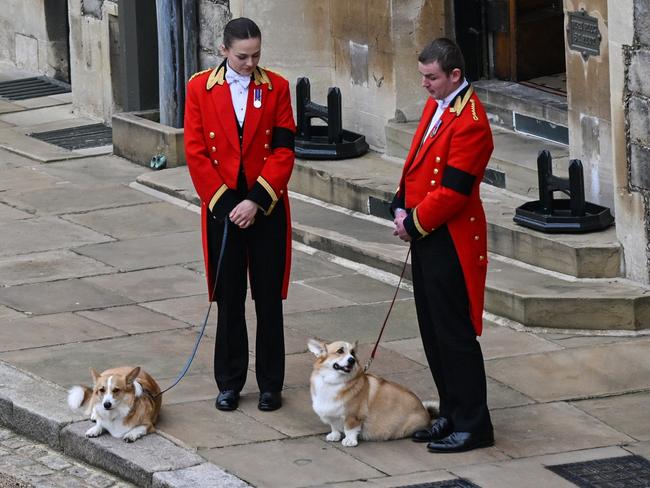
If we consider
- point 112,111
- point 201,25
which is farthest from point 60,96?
point 201,25

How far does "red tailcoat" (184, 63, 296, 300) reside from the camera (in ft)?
27.2

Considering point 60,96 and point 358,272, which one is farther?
point 60,96

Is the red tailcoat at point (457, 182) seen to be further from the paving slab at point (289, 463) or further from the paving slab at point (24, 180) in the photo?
the paving slab at point (24, 180)

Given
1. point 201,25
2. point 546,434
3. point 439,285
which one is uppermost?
point 201,25

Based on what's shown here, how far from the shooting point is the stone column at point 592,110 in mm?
10836

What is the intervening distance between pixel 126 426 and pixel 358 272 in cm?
348

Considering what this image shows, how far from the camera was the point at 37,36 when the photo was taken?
61.5 ft

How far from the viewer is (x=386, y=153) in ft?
43.8

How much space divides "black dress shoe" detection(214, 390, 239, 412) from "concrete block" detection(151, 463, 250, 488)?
0.83 m

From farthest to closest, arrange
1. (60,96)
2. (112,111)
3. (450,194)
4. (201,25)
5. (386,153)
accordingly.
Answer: (60,96)
(112,111)
(201,25)
(386,153)
(450,194)

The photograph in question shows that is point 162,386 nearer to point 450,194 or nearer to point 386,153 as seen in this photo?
point 450,194

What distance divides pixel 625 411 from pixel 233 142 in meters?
2.43

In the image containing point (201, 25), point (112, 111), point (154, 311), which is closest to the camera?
point (154, 311)

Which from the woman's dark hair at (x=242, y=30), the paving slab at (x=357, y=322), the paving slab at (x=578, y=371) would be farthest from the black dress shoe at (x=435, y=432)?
the woman's dark hair at (x=242, y=30)
